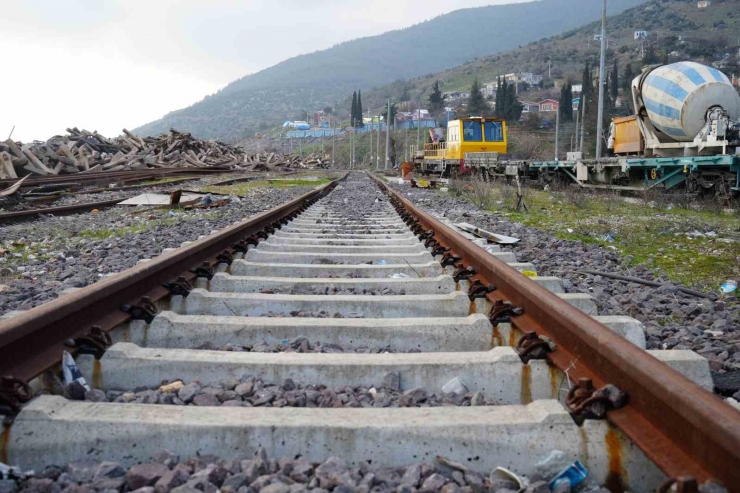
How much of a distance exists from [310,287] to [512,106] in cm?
10838

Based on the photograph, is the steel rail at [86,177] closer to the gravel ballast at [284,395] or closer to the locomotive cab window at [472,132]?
the locomotive cab window at [472,132]

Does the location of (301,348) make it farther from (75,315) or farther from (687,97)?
(687,97)

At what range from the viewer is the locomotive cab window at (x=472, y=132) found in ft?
90.8

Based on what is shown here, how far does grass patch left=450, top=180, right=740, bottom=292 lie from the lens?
5.75m

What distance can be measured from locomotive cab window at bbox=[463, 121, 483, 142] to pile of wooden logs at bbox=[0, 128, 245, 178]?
11402mm

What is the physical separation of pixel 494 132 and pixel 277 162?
1854 cm

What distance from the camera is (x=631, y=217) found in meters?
10.2

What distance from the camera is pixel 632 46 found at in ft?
454

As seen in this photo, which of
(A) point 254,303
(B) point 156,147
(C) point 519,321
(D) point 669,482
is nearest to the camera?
(D) point 669,482

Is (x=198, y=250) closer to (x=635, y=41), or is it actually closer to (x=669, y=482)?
(x=669, y=482)

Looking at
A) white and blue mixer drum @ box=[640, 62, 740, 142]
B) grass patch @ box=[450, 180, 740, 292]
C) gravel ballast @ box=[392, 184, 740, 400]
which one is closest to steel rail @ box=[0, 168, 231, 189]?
grass patch @ box=[450, 180, 740, 292]

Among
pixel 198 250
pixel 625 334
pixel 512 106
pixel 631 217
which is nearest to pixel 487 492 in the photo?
pixel 625 334

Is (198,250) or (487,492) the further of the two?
(198,250)

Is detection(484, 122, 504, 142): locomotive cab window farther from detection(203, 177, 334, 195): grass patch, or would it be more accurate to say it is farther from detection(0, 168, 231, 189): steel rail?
detection(0, 168, 231, 189): steel rail
